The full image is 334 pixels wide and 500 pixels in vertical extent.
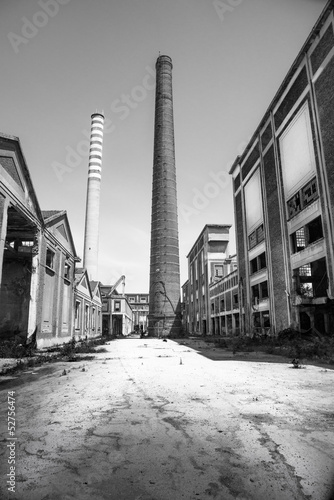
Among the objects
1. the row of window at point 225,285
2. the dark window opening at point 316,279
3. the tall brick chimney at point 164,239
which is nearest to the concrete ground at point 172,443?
the dark window opening at point 316,279

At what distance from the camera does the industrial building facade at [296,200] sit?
14000mm

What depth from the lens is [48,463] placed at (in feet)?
6.83

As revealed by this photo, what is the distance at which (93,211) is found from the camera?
38000 millimetres

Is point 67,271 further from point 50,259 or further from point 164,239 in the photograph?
point 164,239

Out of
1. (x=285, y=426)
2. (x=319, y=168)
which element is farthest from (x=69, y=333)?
(x=285, y=426)

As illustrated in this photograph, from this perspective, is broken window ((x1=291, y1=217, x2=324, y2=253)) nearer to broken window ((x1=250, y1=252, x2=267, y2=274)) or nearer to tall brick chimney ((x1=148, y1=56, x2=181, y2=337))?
broken window ((x1=250, y1=252, x2=267, y2=274))

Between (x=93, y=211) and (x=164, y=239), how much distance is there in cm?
1192

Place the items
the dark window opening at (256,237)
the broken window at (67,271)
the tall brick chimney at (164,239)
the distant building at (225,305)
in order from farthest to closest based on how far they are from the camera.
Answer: the tall brick chimney at (164,239), the distant building at (225,305), the dark window opening at (256,237), the broken window at (67,271)

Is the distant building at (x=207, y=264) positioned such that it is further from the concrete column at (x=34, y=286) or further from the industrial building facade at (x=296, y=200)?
the concrete column at (x=34, y=286)

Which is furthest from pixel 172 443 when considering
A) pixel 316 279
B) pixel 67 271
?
pixel 67 271

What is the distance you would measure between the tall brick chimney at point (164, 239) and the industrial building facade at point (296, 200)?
30.7ft

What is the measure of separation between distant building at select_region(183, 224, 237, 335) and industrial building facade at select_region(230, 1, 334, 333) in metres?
13.7

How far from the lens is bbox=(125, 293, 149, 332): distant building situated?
7656cm

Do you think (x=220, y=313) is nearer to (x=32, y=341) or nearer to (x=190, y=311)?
(x=190, y=311)
